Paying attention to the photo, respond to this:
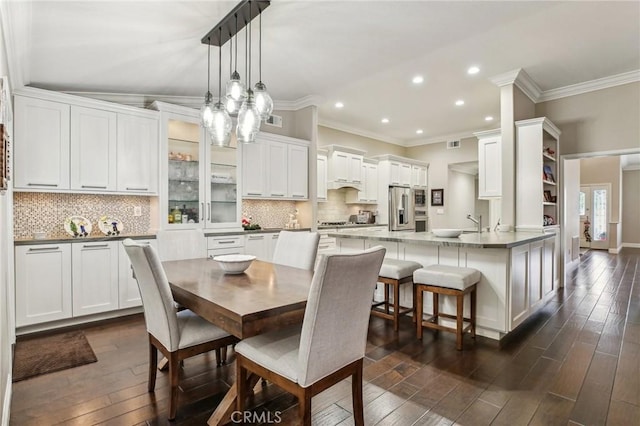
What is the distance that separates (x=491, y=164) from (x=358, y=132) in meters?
3.12

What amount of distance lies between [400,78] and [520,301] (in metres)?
3.06

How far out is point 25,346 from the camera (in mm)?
2891

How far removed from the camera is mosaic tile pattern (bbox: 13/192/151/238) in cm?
337

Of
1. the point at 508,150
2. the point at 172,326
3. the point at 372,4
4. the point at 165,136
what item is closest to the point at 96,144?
the point at 165,136

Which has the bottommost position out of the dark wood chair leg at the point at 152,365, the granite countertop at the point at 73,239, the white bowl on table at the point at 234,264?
the dark wood chair leg at the point at 152,365

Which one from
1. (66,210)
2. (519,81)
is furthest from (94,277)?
(519,81)

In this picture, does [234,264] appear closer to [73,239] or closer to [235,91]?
[235,91]

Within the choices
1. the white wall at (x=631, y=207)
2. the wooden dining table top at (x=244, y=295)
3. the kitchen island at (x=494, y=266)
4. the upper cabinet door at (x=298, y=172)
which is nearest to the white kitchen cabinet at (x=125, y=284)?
the wooden dining table top at (x=244, y=295)

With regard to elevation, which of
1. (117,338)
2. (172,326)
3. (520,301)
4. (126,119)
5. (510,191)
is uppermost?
(126,119)

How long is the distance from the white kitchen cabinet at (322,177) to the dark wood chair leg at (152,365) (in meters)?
4.24

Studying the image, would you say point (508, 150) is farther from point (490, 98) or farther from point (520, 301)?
point (520, 301)

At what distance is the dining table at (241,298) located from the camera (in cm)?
147

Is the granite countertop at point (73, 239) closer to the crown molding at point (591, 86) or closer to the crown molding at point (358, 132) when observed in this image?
the crown molding at point (358, 132)

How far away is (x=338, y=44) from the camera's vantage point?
3424 mm
